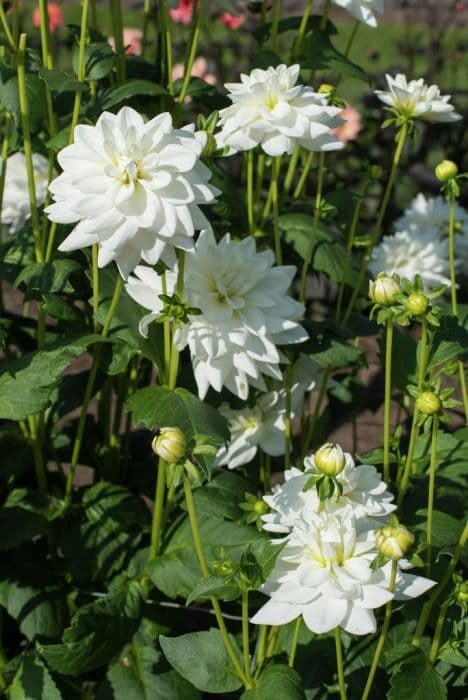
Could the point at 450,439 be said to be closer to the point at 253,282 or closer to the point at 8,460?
the point at 253,282

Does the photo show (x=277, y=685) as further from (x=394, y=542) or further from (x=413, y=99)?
(x=413, y=99)

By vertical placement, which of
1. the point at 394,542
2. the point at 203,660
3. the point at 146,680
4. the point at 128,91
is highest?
the point at 128,91

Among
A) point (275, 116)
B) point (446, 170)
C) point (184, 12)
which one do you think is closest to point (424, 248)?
point (446, 170)

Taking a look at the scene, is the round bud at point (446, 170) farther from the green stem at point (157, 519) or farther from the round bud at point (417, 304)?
the green stem at point (157, 519)

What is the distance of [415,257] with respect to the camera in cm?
245

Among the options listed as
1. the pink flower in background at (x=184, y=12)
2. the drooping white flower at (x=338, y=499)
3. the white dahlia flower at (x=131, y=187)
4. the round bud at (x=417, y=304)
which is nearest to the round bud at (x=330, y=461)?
the drooping white flower at (x=338, y=499)

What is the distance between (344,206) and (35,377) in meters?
0.73

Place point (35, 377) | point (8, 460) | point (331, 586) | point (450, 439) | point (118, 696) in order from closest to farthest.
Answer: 1. point (331, 586)
2. point (35, 377)
3. point (118, 696)
4. point (450, 439)
5. point (8, 460)

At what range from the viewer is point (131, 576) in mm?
1802

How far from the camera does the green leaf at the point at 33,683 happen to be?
5.12 ft

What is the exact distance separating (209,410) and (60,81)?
0.57 metres

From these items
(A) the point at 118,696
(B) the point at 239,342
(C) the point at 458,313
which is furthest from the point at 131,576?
(C) the point at 458,313

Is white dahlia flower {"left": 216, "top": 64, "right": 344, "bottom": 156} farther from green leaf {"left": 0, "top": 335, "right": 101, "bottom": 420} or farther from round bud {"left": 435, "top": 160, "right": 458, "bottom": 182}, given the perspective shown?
green leaf {"left": 0, "top": 335, "right": 101, "bottom": 420}

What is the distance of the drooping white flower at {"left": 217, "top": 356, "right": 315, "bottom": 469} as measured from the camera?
186 cm
